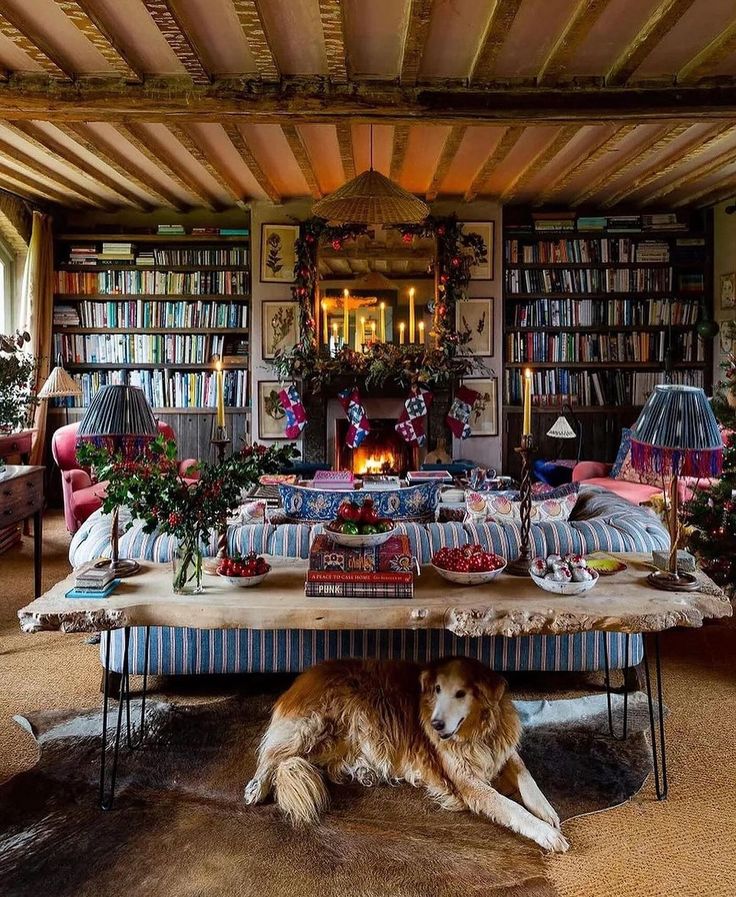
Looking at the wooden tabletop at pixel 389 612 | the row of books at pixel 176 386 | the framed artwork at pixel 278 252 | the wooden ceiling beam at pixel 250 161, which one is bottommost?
the wooden tabletop at pixel 389 612

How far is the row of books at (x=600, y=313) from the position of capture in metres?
6.32

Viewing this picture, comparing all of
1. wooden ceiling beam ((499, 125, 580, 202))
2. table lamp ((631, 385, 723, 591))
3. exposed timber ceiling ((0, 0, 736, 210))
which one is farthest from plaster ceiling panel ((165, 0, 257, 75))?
table lamp ((631, 385, 723, 591))

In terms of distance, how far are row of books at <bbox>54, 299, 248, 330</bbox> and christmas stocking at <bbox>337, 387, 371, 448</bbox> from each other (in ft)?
4.28

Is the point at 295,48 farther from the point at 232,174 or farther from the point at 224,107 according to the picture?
the point at 232,174

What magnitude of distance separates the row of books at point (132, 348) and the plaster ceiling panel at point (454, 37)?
11.8 ft

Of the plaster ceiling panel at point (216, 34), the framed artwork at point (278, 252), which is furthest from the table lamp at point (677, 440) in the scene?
the framed artwork at point (278, 252)

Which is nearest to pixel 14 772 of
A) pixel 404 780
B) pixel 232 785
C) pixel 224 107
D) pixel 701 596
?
pixel 232 785

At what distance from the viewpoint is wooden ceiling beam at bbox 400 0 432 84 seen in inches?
109

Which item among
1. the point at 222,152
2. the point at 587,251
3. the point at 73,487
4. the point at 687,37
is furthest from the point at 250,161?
the point at 587,251

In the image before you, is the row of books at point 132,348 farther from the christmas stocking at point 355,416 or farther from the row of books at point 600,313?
the row of books at point 600,313

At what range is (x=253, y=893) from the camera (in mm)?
1675

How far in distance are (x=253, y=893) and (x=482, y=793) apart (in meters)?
0.70

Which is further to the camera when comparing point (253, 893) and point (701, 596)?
point (701, 596)

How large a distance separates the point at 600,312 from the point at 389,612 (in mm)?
5306
